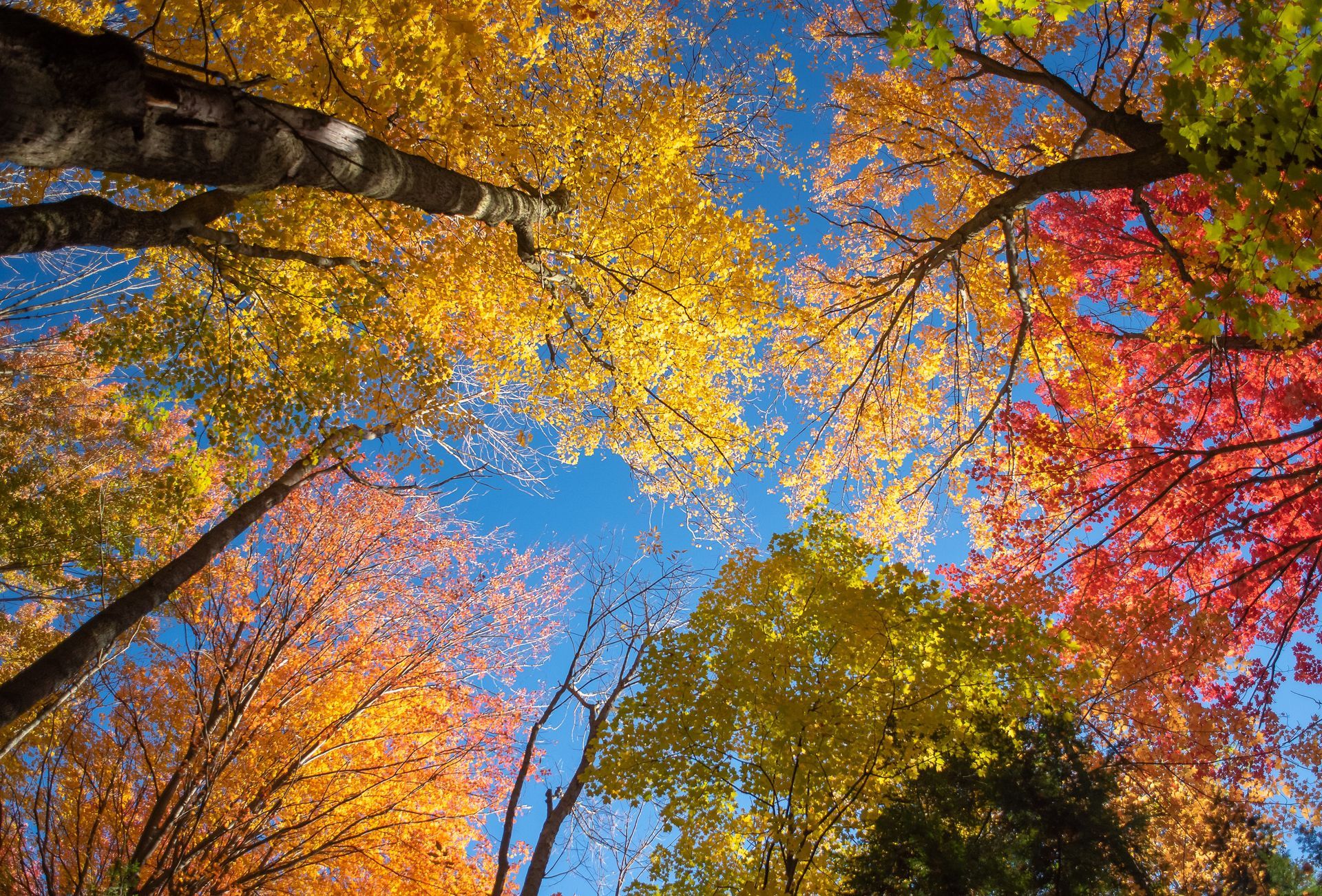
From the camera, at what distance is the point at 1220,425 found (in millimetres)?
8047

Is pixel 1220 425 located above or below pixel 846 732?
above

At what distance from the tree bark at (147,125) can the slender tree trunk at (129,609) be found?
3120 millimetres

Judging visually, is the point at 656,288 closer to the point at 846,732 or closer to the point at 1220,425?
the point at 846,732

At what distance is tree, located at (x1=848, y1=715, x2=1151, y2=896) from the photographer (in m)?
5.22

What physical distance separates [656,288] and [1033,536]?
16.6ft

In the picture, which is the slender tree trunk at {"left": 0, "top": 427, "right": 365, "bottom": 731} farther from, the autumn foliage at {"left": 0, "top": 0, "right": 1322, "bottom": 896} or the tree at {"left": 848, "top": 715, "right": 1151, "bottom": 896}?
the tree at {"left": 848, "top": 715, "right": 1151, "bottom": 896}

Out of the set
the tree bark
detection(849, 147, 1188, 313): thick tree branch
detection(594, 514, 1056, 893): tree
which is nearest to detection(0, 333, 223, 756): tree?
the tree bark

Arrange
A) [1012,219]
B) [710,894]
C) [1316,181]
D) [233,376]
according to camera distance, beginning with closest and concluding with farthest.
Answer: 1. [1316,181]
2. [710,894]
3. [1012,219]
4. [233,376]

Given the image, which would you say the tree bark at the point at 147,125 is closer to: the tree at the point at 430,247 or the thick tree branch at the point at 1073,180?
the tree at the point at 430,247

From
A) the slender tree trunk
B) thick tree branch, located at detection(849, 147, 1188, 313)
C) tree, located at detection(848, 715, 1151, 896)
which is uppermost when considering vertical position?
thick tree branch, located at detection(849, 147, 1188, 313)

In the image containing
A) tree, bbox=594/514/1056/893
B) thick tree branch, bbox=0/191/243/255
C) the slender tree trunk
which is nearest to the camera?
thick tree branch, bbox=0/191/243/255

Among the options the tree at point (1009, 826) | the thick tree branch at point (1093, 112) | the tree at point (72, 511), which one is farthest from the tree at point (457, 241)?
the tree at point (1009, 826)

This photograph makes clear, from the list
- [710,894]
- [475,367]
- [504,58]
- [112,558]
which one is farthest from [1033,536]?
[112,558]

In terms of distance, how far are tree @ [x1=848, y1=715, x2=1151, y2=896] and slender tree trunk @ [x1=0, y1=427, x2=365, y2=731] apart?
6.10 meters
